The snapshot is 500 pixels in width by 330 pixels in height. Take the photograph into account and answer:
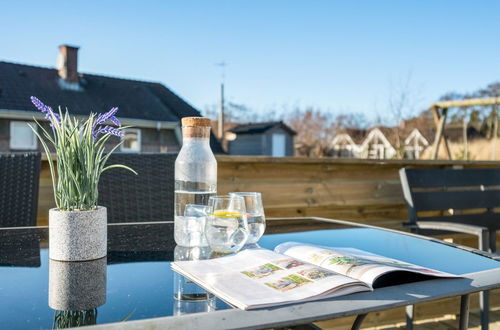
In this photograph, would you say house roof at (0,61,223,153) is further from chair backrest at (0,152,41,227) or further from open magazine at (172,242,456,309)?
open magazine at (172,242,456,309)

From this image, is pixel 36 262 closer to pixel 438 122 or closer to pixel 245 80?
pixel 438 122

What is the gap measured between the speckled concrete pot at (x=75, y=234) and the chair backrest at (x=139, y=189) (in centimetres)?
69

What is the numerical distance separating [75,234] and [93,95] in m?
14.9

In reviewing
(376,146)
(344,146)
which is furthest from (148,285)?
(344,146)

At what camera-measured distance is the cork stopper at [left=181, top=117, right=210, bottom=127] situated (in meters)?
1.04

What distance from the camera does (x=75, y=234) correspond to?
2.91ft

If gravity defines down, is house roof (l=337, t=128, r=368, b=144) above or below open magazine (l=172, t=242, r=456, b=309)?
above

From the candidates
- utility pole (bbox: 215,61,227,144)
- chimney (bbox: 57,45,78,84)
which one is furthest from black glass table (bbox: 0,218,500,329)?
utility pole (bbox: 215,61,227,144)

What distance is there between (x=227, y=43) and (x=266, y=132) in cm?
469

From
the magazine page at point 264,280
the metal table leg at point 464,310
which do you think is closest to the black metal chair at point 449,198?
the metal table leg at point 464,310

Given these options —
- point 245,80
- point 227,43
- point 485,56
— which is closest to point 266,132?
point 245,80

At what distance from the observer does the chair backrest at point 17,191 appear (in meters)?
1.47

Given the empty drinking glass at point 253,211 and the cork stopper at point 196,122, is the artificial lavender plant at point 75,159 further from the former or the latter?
the empty drinking glass at point 253,211

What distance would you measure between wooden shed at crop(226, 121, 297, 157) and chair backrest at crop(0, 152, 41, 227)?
68.7 feet
